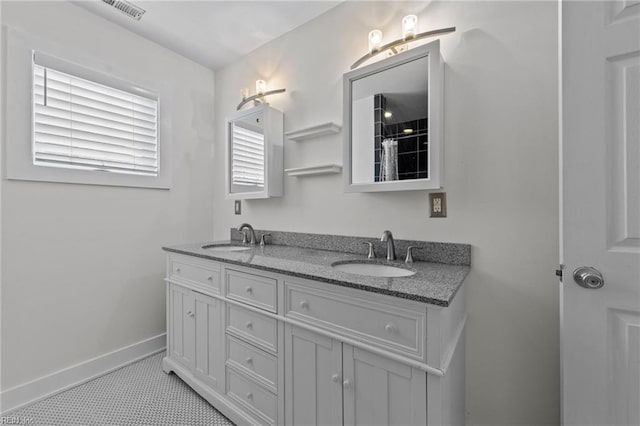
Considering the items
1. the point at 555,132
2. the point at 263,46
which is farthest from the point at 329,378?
the point at 263,46

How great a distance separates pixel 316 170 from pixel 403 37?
2.89 ft

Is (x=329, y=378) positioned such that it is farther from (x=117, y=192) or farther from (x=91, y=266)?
(x=117, y=192)

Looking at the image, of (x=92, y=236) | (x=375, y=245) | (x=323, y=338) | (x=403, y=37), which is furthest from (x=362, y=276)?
(x=92, y=236)

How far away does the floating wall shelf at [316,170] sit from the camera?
1784 millimetres

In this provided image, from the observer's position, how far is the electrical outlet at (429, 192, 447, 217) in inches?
56.2

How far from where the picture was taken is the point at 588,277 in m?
0.90

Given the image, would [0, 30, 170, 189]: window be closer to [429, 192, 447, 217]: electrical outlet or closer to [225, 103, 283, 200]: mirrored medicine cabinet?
[225, 103, 283, 200]: mirrored medicine cabinet

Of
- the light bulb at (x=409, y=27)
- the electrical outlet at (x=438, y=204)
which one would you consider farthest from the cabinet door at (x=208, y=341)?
the light bulb at (x=409, y=27)

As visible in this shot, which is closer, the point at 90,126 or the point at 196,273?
the point at 196,273

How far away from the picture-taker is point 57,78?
1807 mm

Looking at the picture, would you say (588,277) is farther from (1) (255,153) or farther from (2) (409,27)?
(1) (255,153)

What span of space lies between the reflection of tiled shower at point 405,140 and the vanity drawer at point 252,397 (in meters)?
1.25

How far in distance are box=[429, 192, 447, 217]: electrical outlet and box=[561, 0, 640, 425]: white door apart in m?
0.52

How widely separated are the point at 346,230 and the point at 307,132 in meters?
0.72
